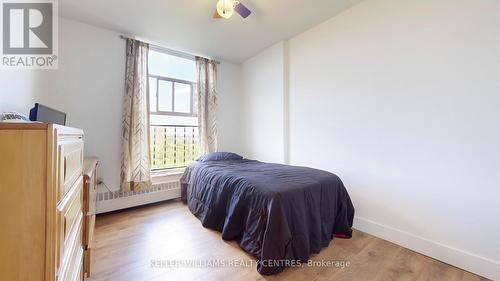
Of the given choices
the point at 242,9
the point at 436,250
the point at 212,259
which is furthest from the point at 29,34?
the point at 436,250

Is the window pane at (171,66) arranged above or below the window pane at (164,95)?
above

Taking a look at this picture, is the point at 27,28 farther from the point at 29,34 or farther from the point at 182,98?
the point at 182,98

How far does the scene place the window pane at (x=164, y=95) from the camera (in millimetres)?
3342

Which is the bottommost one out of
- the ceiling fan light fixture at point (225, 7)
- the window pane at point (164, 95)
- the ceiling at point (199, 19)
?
the window pane at point (164, 95)

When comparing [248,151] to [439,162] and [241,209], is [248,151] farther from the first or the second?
[439,162]

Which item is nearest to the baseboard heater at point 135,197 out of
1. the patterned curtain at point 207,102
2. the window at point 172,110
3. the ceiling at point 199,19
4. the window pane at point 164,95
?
the window at point 172,110

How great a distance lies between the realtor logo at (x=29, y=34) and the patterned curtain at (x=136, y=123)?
0.79 metres

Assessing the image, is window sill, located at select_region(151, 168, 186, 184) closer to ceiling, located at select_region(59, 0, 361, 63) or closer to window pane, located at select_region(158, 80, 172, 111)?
window pane, located at select_region(158, 80, 172, 111)

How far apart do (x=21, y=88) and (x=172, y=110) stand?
1806mm

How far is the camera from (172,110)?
348 cm

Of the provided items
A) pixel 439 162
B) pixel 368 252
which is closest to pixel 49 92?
pixel 368 252

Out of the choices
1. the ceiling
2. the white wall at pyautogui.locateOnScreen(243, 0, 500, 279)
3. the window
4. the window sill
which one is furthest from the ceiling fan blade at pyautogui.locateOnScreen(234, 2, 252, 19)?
the window sill

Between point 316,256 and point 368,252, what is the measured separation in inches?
20.4

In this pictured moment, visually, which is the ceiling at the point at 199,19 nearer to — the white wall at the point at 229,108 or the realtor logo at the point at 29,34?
the realtor logo at the point at 29,34
